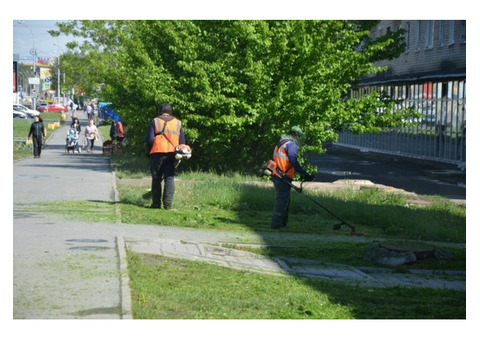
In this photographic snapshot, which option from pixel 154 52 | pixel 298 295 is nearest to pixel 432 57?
pixel 154 52

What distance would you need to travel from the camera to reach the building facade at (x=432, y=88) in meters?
34.8

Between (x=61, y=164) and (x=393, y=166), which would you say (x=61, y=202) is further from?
(x=393, y=166)

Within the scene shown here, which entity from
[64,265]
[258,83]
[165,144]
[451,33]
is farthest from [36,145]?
[64,265]

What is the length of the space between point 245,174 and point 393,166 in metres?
12.1

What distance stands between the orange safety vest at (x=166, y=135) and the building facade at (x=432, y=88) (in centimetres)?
1688

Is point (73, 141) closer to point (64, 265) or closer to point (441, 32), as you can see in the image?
point (441, 32)

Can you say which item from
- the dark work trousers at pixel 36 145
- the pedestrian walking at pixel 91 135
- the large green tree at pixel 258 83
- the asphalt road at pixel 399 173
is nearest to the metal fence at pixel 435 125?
the asphalt road at pixel 399 173

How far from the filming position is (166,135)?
16.1 metres

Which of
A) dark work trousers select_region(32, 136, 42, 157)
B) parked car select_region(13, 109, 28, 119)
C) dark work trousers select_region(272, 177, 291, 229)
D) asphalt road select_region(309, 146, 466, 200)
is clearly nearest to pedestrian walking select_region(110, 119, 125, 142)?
dark work trousers select_region(32, 136, 42, 157)

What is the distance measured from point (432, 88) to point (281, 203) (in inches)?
960

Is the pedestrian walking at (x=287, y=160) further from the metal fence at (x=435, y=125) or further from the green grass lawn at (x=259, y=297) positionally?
the metal fence at (x=435, y=125)

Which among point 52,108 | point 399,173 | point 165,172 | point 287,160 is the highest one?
point 287,160

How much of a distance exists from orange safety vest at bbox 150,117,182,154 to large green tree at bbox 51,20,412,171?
7.56 metres

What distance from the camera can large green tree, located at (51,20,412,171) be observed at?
23781mm
